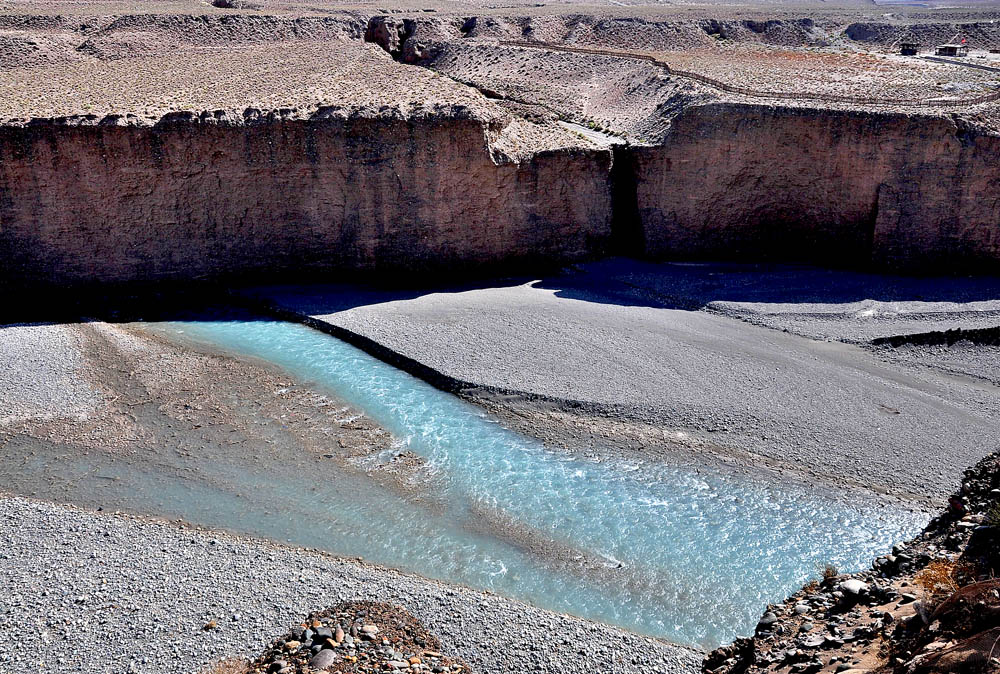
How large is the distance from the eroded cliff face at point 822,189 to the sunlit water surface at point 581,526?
8310mm

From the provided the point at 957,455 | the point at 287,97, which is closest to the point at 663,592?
the point at 957,455

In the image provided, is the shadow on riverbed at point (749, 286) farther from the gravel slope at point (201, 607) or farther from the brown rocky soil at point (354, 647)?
the brown rocky soil at point (354, 647)

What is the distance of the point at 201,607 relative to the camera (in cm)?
925

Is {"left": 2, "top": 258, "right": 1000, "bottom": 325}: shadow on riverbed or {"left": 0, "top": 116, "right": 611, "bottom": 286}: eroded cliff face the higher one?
{"left": 0, "top": 116, "right": 611, "bottom": 286}: eroded cliff face

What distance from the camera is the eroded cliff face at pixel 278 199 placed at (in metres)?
17.2

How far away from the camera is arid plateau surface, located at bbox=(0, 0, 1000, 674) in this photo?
909 cm

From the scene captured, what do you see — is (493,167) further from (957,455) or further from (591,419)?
(957,455)

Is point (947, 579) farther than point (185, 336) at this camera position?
No

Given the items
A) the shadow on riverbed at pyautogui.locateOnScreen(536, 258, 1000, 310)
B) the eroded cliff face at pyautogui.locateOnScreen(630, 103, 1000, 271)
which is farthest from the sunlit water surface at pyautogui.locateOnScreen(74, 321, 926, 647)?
the eroded cliff face at pyautogui.locateOnScreen(630, 103, 1000, 271)

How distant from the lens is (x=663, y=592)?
9.84m

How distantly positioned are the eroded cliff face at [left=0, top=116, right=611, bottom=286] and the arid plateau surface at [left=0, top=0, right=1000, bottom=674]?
0.06 meters

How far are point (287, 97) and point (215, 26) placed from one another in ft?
32.7

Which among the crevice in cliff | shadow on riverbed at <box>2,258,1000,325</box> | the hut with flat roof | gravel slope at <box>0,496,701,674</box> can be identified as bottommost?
gravel slope at <box>0,496,701,674</box>

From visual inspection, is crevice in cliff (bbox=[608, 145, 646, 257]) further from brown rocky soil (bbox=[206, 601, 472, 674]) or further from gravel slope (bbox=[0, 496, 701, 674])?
brown rocky soil (bbox=[206, 601, 472, 674])
